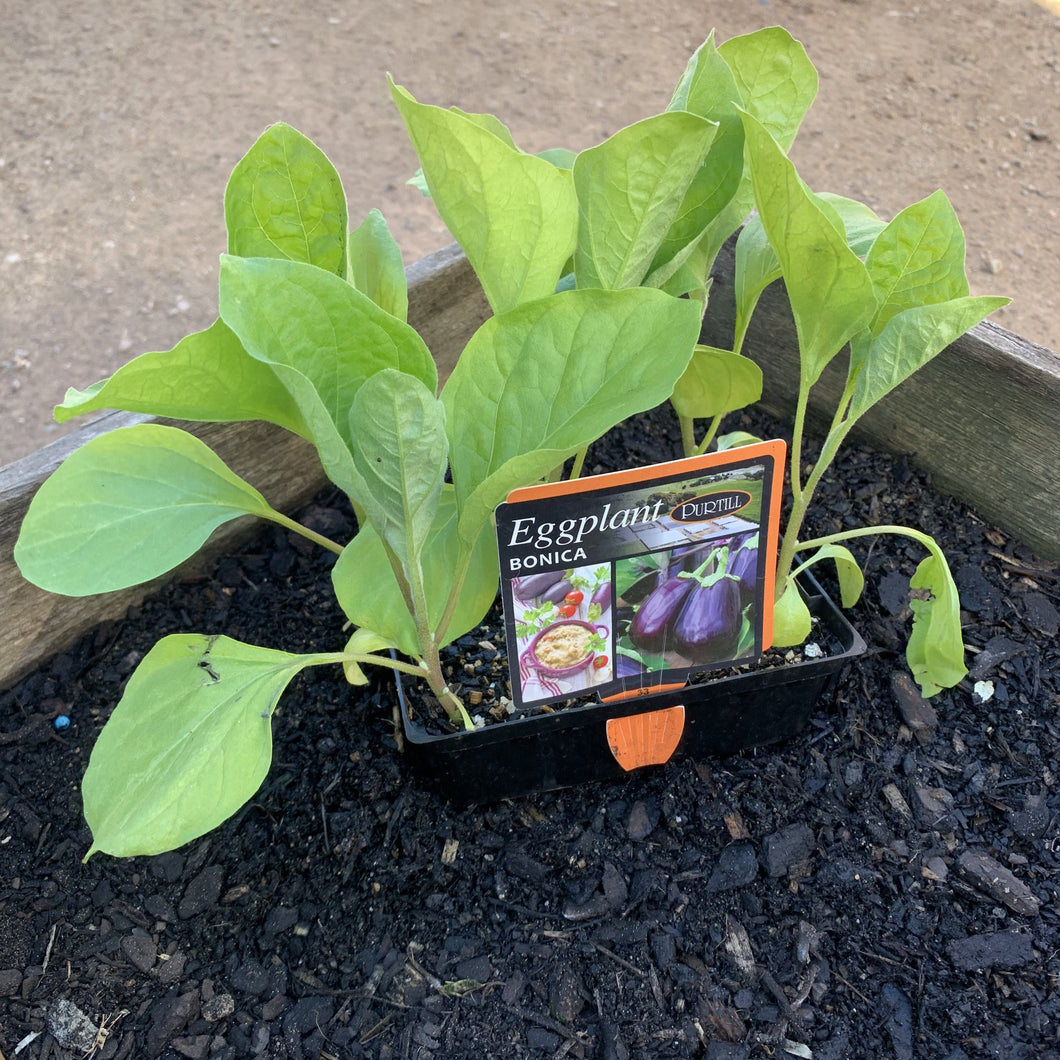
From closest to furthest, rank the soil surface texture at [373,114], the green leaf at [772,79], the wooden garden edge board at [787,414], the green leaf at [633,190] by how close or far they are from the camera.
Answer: the green leaf at [633,190], the green leaf at [772,79], the wooden garden edge board at [787,414], the soil surface texture at [373,114]

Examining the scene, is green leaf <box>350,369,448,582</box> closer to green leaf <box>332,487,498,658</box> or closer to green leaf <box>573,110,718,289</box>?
green leaf <box>332,487,498,658</box>

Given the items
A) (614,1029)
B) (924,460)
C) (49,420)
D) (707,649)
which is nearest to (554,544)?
(707,649)

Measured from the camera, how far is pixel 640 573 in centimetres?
84

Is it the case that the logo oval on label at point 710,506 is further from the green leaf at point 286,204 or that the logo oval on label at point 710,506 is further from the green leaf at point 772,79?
the green leaf at point 286,204

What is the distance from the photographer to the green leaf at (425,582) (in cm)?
80

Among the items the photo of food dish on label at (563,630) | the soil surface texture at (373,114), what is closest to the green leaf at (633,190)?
the photo of food dish on label at (563,630)

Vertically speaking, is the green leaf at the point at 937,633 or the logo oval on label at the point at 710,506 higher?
the logo oval on label at the point at 710,506

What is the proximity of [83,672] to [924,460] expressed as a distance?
1128 mm

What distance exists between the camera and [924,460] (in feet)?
4.25

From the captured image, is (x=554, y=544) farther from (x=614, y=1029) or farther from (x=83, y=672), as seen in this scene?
(x=83, y=672)

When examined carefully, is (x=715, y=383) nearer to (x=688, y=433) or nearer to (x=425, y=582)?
(x=688, y=433)

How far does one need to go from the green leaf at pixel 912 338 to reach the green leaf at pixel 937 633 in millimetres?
190

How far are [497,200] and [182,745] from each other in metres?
0.49

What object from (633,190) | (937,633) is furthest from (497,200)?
(937,633)
